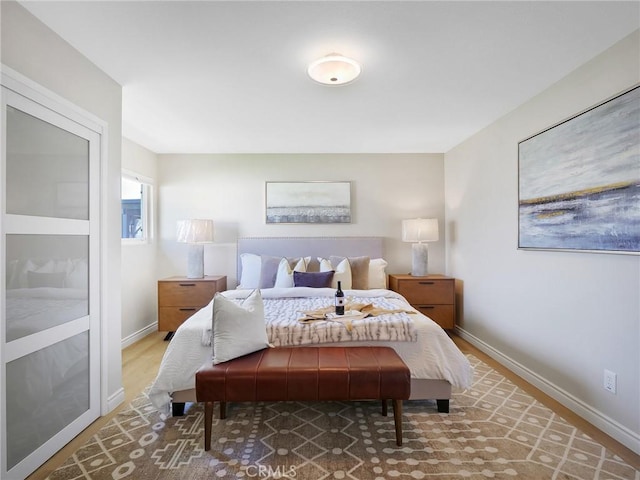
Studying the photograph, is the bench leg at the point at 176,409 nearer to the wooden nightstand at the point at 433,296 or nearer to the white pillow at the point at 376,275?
the white pillow at the point at 376,275

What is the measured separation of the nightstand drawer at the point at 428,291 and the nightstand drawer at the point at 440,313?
0.16 ft

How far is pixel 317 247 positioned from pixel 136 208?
7.93 ft

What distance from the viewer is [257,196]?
4434 millimetres

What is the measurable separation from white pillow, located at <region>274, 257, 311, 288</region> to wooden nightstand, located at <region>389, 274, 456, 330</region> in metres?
1.21

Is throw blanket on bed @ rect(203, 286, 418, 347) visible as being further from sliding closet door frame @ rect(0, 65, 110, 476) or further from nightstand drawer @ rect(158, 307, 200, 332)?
nightstand drawer @ rect(158, 307, 200, 332)

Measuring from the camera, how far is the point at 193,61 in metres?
2.15

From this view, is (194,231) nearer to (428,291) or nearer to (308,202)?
(308,202)

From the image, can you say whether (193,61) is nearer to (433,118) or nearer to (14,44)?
(14,44)

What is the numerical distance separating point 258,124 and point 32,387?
2.72m

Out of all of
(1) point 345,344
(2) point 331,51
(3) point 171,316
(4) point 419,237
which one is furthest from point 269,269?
(2) point 331,51

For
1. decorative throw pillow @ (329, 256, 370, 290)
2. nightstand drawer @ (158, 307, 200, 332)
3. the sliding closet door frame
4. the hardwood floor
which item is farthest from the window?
decorative throw pillow @ (329, 256, 370, 290)

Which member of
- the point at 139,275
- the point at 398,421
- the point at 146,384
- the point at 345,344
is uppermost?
the point at 139,275

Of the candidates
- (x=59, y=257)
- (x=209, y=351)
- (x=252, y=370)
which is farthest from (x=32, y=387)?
(x=252, y=370)

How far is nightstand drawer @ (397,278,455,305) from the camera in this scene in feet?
12.8
